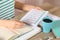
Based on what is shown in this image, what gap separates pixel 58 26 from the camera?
0.94 m

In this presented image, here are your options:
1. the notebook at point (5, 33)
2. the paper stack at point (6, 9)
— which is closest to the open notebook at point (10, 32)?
the notebook at point (5, 33)

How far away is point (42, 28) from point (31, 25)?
0.08 metres

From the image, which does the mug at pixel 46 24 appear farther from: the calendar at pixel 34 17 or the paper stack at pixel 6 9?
the paper stack at pixel 6 9

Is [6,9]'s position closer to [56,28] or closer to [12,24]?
[12,24]

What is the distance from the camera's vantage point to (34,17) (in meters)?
1.00

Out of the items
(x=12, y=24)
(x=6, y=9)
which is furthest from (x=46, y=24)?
(x=6, y=9)

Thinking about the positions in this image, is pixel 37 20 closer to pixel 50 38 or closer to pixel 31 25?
pixel 31 25

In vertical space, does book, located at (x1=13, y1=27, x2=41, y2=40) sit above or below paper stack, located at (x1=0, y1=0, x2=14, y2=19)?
below

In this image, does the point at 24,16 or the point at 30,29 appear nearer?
the point at 30,29

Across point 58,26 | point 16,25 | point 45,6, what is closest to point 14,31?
point 16,25

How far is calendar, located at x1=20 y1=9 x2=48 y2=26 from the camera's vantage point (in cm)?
96

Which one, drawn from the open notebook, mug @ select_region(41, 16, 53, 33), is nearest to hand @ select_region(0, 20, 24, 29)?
the open notebook

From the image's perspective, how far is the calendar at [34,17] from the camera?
96 centimetres

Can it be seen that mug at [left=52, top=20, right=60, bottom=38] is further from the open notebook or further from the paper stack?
the paper stack
